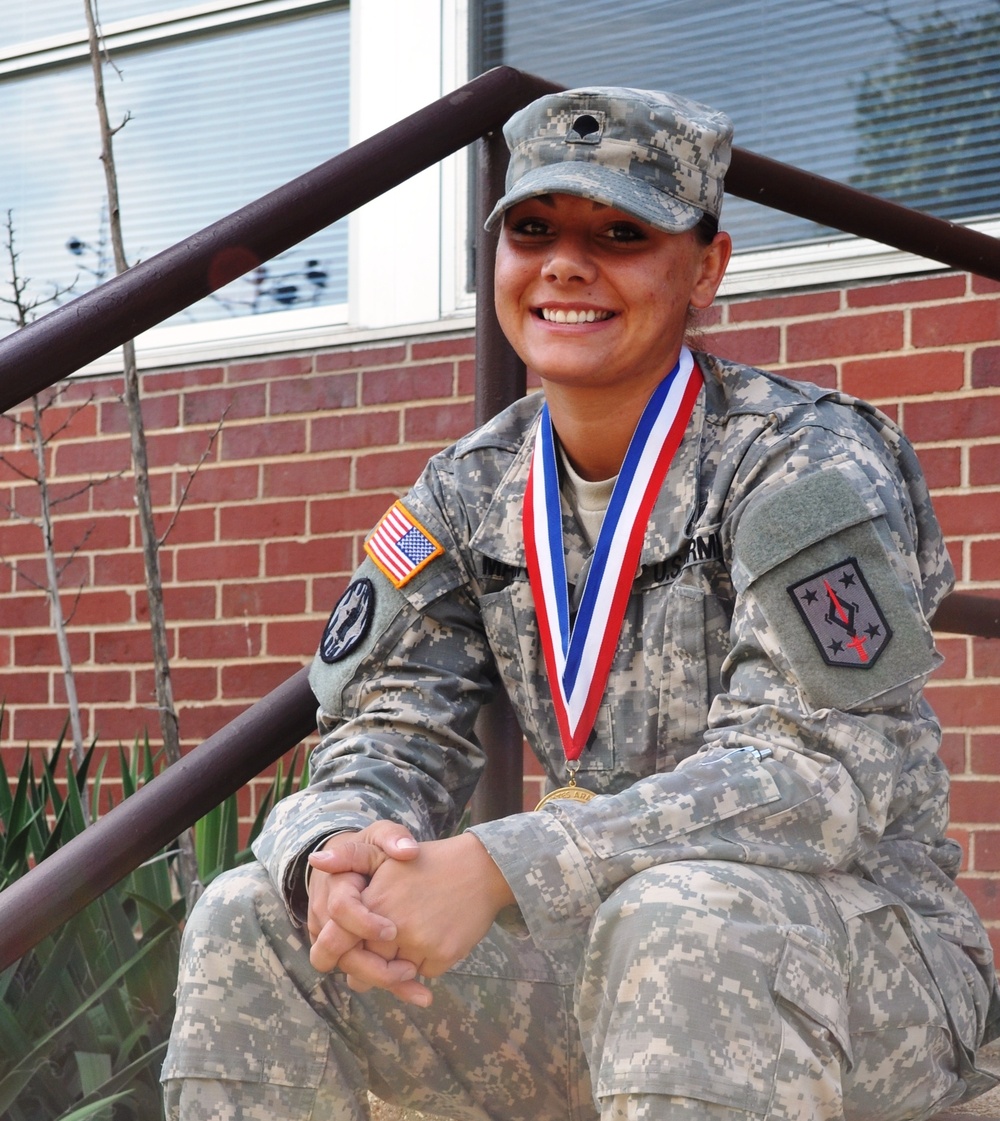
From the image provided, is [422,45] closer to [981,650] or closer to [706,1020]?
[981,650]

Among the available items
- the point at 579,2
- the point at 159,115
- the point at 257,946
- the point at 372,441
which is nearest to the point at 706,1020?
the point at 257,946

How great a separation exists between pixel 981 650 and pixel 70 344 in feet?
7.24

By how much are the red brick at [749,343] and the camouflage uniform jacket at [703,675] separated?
1544mm

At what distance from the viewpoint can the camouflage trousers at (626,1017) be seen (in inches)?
53.8

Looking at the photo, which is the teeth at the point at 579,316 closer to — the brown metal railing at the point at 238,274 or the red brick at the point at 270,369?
the brown metal railing at the point at 238,274

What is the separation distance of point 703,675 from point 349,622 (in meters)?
0.45

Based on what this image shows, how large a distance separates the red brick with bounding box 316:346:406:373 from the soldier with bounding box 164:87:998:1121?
1.95 m

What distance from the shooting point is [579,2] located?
13.0 feet

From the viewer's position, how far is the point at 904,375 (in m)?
3.41

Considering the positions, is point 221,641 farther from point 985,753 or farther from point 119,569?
point 985,753

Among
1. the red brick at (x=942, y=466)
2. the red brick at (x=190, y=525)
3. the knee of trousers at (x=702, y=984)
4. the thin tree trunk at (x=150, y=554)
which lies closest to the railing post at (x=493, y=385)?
the knee of trousers at (x=702, y=984)

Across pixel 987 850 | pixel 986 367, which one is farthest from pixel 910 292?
pixel 987 850

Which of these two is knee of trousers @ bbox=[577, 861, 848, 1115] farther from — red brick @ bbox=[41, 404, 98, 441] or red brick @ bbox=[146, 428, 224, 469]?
red brick @ bbox=[41, 404, 98, 441]

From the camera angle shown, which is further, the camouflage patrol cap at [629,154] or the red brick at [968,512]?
the red brick at [968,512]
